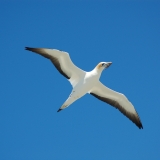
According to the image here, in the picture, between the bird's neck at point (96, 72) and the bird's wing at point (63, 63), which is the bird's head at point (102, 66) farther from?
the bird's wing at point (63, 63)

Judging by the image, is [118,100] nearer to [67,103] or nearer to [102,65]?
[102,65]

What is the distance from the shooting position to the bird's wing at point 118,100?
19.6m

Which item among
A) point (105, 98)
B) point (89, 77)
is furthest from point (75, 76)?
point (105, 98)

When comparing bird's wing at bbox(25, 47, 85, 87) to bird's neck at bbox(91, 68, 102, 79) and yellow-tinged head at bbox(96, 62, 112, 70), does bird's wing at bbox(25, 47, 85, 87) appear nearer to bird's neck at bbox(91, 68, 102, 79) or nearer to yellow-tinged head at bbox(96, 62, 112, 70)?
bird's neck at bbox(91, 68, 102, 79)

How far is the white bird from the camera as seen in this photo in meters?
18.0

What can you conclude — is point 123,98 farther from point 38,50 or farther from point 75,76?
point 38,50

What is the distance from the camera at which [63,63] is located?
1847 centimetres

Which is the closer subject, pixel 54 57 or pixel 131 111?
pixel 54 57

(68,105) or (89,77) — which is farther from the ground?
(89,77)

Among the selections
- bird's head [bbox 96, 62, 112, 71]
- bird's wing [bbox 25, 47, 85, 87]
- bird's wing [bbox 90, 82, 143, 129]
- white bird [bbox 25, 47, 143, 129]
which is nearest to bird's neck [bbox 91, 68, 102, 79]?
white bird [bbox 25, 47, 143, 129]

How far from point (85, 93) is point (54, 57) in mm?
2413

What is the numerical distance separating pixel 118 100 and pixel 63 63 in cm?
373

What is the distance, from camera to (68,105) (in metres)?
17.9

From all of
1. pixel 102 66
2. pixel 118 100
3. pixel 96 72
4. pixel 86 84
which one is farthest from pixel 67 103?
pixel 118 100
